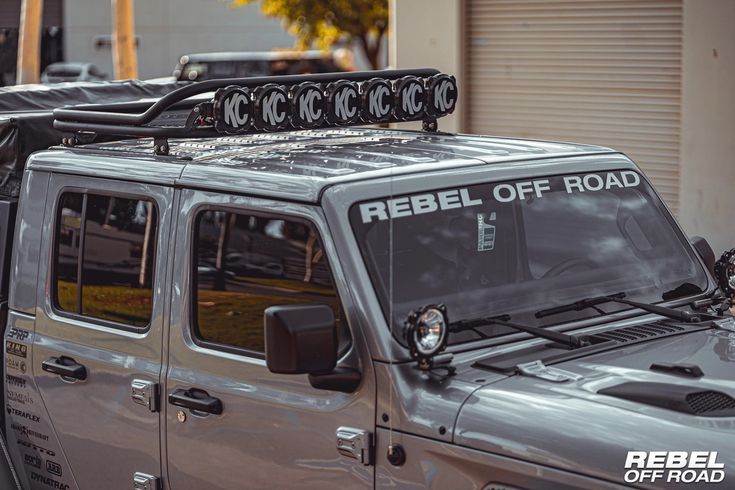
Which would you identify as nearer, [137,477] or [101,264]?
[137,477]

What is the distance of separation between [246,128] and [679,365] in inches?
65.3

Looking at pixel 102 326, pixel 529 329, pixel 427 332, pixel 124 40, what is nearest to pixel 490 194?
pixel 529 329

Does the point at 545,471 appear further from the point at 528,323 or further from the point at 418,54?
the point at 418,54

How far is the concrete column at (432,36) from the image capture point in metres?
13.2

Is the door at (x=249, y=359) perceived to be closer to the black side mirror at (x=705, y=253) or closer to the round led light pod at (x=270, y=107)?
the round led light pod at (x=270, y=107)

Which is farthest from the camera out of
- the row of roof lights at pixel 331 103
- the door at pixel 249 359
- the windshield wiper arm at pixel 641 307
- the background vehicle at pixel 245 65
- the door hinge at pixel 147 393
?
the background vehicle at pixel 245 65

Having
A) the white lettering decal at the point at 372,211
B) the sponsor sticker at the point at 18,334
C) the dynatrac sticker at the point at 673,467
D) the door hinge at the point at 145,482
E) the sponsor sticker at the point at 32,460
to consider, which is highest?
the white lettering decal at the point at 372,211

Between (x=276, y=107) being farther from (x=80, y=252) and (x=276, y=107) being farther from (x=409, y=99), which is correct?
(x=80, y=252)

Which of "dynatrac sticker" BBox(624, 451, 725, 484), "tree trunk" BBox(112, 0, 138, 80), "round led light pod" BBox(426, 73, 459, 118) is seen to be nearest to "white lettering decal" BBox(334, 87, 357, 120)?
"round led light pod" BBox(426, 73, 459, 118)

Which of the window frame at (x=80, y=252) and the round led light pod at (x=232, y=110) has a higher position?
the round led light pod at (x=232, y=110)

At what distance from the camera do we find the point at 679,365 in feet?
11.9

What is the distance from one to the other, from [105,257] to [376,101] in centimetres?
113

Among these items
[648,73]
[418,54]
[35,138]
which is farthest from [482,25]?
[35,138]

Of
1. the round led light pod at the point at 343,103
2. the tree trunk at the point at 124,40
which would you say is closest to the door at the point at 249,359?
the round led light pod at the point at 343,103
